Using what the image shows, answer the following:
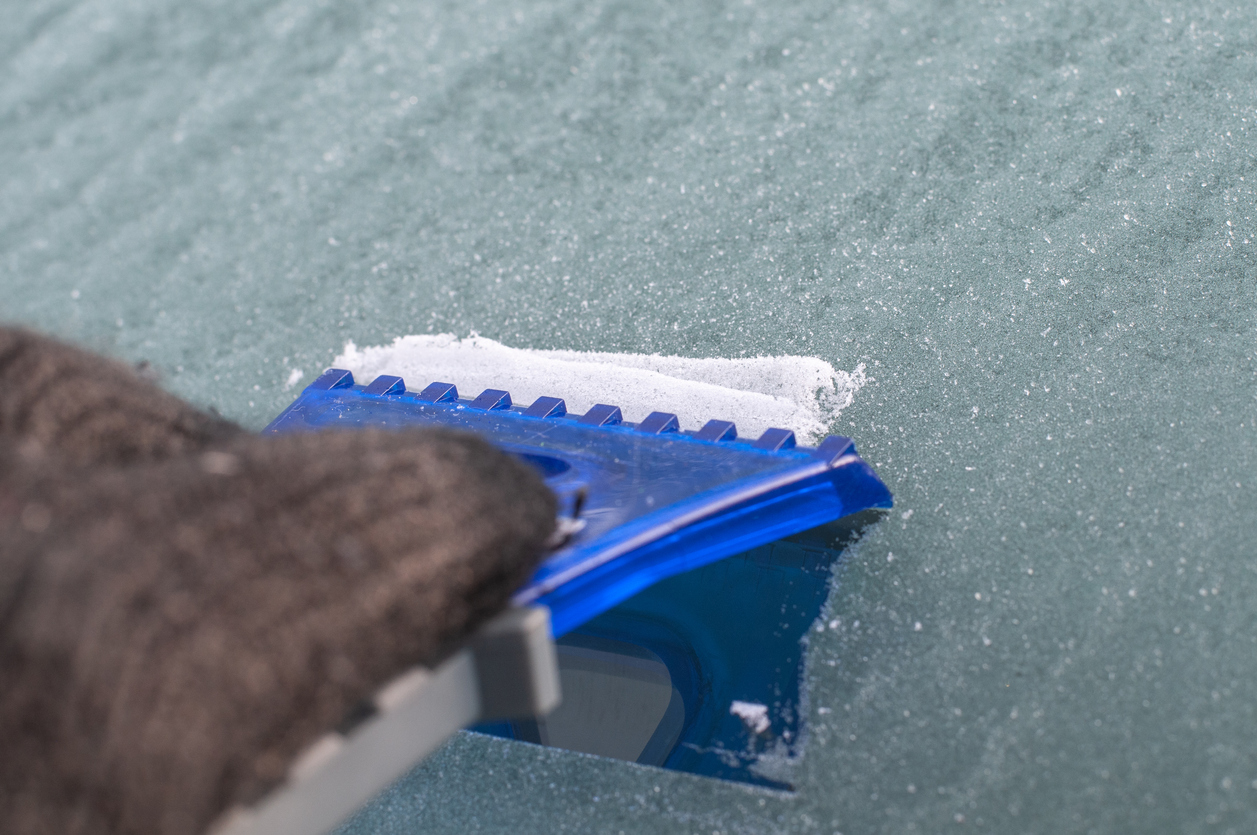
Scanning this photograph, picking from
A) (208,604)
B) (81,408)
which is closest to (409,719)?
(208,604)

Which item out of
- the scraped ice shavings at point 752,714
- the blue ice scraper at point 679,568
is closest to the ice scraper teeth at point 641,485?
the blue ice scraper at point 679,568

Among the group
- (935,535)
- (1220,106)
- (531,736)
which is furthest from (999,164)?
(531,736)

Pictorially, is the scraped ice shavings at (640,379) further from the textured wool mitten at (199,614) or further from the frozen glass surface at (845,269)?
the textured wool mitten at (199,614)

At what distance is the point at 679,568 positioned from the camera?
65cm

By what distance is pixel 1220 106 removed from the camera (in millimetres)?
959

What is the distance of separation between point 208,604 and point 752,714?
406 millimetres

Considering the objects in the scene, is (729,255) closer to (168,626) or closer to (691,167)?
(691,167)

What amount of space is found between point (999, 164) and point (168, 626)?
0.84 m

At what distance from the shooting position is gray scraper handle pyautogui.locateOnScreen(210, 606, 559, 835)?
431 mm

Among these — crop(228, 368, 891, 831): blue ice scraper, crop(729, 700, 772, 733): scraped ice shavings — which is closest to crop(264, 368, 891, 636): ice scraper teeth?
crop(228, 368, 891, 831): blue ice scraper

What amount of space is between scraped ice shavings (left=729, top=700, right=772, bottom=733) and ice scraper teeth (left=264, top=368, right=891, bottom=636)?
0.11 m

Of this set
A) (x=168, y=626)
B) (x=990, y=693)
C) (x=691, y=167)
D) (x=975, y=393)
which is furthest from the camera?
(x=691, y=167)

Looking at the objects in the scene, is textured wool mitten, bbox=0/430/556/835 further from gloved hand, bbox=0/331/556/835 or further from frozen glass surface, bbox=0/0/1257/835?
frozen glass surface, bbox=0/0/1257/835

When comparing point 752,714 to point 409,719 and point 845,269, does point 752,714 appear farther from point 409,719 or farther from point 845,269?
point 845,269
